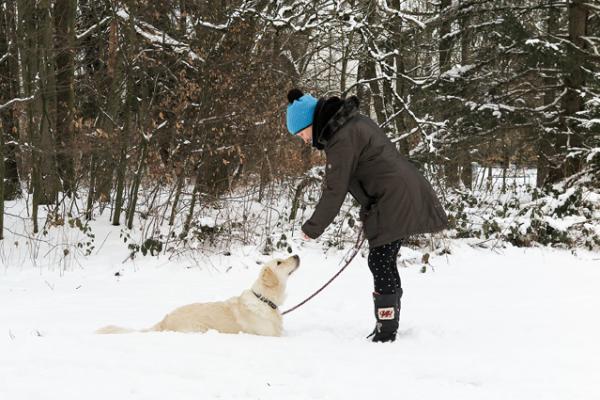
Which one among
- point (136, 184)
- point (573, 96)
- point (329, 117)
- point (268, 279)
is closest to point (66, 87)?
point (136, 184)

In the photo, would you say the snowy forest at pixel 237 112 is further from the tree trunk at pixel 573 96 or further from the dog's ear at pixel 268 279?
the dog's ear at pixel 268 279

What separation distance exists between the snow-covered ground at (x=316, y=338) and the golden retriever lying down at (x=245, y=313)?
25cm

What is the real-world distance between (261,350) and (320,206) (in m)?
1.11

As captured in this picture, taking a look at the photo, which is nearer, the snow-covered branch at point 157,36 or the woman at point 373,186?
the woman at point 373,186

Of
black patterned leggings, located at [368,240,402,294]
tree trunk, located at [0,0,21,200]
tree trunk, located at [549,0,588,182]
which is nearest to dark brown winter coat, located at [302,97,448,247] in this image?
black patterned leggings, located at [368,240,402,294]

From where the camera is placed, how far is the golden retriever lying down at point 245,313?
4098 millimetres

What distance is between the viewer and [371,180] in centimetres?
383

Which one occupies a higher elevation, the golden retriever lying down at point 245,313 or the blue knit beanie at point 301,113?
the blue knit beanie at point 301,113

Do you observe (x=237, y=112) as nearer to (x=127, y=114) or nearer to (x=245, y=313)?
(x=127, y=114)

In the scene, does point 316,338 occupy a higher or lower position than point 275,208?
lower

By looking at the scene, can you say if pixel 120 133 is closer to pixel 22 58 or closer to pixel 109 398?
pixel 22 58

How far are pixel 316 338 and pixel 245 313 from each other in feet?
2.13

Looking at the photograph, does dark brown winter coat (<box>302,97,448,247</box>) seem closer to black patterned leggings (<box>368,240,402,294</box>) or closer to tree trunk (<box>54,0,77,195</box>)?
black patterned leggings (<box>368,240,402,294</box>)

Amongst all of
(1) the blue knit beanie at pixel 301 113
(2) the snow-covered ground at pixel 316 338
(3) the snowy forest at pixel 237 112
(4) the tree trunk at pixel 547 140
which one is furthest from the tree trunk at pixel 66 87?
(4) the tree trunk at pixel 547 140
